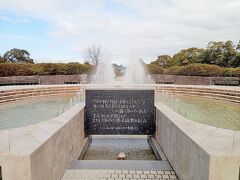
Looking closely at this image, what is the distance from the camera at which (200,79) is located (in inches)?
841

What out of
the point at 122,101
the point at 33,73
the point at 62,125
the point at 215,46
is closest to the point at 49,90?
the point at 33,73

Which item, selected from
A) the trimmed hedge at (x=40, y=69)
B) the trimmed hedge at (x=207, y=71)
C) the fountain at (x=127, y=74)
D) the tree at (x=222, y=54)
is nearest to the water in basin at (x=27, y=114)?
the fountain at (x=127, y=74)

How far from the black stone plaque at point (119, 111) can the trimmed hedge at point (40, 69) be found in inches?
668

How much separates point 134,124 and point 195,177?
11.4ft

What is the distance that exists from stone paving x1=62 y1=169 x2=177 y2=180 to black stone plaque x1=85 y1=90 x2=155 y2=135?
227 cm

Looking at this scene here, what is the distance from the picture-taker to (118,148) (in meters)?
6.71

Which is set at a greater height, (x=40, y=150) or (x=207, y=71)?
(x=207, y=71)

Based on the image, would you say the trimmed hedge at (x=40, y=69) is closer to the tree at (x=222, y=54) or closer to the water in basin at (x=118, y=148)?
the water in basin at (x=118, y=148)

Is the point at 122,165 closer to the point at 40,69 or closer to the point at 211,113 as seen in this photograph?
the point at 211,113

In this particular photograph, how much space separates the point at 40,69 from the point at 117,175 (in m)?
20.2

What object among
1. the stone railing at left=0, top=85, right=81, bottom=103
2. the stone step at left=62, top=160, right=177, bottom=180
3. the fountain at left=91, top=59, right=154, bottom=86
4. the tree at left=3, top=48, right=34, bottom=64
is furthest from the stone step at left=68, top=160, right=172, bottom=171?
the tree at left=3, top=48, right=34, bottom=64

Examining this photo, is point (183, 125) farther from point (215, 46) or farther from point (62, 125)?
point (215, 46)

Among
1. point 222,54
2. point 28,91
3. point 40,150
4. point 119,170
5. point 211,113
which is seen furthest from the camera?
point 222,54

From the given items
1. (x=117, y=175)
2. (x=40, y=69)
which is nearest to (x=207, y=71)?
(x=40, y=69)
